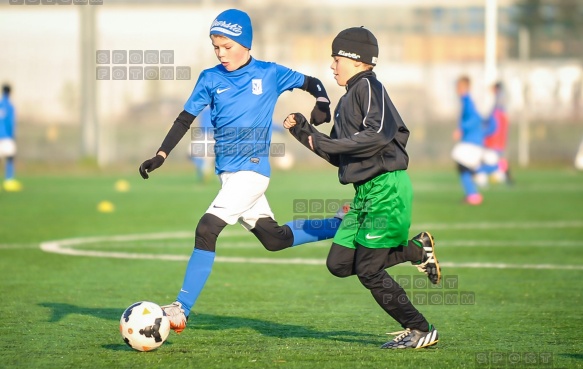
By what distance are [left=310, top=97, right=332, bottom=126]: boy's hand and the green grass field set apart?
151cm

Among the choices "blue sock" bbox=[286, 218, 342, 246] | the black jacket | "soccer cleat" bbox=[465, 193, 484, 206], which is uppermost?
the black jacket

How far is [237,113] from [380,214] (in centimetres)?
147

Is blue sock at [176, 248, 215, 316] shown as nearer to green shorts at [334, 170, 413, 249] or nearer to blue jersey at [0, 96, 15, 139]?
green shorts at [334, 170, 413, 249]

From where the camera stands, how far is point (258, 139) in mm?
7254

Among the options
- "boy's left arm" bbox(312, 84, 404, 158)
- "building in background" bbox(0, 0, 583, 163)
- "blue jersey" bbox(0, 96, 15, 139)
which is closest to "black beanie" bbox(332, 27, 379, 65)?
"boy's left arm" bbox(312, 84, 404, 158)

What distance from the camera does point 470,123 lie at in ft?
61.5

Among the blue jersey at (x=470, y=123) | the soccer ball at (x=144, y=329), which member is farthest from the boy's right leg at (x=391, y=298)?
the blue jersey at (x=470, y=123)

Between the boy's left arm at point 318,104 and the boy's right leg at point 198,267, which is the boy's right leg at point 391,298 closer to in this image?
the boy's right leg at point 198,267

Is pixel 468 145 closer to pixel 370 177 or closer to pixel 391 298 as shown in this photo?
pixel 370 177

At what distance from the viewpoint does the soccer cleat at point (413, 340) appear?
21.1 ft

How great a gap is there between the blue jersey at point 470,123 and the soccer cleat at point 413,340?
1259 centimetres

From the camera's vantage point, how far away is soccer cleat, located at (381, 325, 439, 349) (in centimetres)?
642

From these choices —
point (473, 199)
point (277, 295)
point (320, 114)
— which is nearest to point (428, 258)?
point (320, 114)

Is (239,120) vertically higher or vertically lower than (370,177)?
higher
